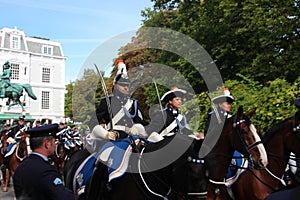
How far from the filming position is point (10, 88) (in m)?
35.7

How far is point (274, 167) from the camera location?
6711 mm

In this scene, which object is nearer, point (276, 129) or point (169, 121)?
point (169, 121)

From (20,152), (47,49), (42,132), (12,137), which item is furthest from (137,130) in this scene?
(47,49)

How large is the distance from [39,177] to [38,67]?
64.2 meters

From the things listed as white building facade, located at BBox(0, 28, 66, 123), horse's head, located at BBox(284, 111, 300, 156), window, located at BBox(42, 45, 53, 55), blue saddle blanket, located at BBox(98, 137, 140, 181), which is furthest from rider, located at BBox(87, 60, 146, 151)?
window, located at BBox(42, 45, 53, 55)

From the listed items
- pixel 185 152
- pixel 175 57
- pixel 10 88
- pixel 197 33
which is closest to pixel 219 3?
pixel 197 33

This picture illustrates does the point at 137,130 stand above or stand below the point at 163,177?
above

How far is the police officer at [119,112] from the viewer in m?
6.13

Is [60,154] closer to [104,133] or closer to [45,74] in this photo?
[104,133]

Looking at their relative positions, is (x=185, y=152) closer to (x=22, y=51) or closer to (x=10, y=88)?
(x=10, y=88)

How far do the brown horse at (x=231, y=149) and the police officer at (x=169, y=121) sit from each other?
0.66 m

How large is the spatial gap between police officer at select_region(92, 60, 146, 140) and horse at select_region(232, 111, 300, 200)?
2281 millimetres

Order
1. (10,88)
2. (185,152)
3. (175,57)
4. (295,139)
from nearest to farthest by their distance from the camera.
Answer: (185,152), (295,139), (175,57), (10,88)

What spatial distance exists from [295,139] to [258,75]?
541 inches
